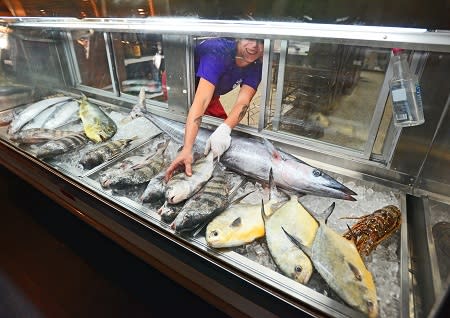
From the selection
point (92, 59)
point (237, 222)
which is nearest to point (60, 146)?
point (92, 59)

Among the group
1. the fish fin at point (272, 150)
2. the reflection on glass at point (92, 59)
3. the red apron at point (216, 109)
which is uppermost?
the reflection on glass at point (92, 59)

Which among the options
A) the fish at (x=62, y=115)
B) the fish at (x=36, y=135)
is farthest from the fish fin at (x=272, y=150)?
the fish at (x=62, y=115)

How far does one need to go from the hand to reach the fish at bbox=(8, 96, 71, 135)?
5.49 feet

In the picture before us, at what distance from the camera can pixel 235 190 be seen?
1.56m

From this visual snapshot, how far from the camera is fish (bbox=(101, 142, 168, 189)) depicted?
1589 mm

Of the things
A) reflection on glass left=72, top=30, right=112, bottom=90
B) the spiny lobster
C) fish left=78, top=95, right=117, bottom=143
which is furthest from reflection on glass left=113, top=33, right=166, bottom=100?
the spiny lobster

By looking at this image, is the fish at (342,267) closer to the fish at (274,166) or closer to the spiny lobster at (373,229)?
the spiny lobster at (373,229)

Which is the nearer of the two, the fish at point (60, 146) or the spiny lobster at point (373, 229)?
the spiny lobster at point (373, 229)

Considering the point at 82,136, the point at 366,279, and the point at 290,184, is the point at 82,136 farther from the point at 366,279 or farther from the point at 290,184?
the point at 366,279

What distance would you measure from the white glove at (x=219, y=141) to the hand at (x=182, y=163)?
0.44ft

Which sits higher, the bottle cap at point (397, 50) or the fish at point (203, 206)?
the bottle cap at point (397, 50)

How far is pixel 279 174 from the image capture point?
1550mm

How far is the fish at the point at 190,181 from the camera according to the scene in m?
1.45

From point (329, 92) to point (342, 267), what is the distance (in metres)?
1.11
